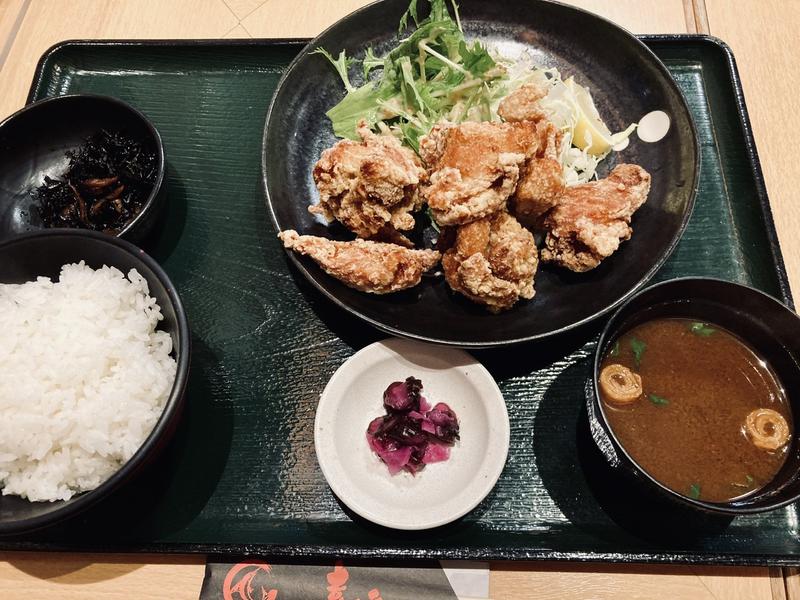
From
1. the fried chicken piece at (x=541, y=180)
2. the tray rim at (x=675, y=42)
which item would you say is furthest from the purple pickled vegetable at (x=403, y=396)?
the tray rim at (x=675, y=42)

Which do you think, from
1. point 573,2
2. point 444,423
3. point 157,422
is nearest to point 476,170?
point 444,423

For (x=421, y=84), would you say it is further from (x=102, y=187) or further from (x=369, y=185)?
(x=102, y=187)

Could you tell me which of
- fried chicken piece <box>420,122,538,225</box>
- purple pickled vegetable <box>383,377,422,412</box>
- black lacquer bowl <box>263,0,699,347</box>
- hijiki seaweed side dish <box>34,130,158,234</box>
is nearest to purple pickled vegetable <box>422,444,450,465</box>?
purple pickled vegetable <box>383,377,422,412</box>

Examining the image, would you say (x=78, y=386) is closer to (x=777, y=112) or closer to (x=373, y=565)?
(x=373, y=565)

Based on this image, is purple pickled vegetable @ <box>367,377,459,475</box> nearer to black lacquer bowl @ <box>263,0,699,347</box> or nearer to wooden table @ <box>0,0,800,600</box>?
black lacquer bowl @ <box>263,0,699,347</box>

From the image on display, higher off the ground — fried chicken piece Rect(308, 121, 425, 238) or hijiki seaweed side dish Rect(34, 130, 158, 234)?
fried chicken piece Rect(308, 121, 425, 238)

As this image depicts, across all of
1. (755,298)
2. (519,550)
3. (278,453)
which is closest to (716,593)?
(519,550)

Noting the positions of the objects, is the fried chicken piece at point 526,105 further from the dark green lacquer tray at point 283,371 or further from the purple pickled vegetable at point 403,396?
the purple pickled vegetable at point 403,396
